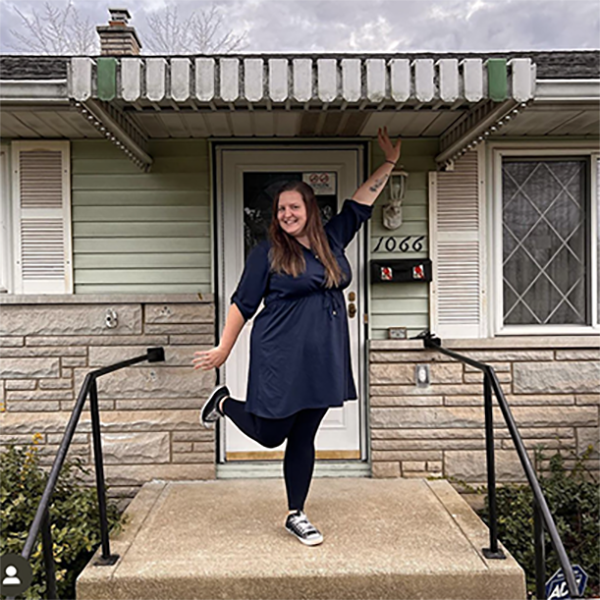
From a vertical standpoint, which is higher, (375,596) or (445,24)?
(445,24)

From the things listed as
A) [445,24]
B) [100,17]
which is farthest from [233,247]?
[445,24]

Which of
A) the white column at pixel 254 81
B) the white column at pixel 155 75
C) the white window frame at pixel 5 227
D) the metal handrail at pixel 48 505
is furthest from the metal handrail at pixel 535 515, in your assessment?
the white window frame at pixel 5 227

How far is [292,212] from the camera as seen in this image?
8.38ft

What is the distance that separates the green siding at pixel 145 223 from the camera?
11.7 ft

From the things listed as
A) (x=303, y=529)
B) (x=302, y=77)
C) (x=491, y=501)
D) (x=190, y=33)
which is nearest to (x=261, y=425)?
(x=303, y=529)

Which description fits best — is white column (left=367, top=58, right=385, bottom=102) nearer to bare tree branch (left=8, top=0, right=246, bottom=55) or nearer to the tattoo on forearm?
the tattoo on forearm

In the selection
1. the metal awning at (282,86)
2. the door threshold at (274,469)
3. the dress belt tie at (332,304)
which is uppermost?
the metal awning at (282,86)

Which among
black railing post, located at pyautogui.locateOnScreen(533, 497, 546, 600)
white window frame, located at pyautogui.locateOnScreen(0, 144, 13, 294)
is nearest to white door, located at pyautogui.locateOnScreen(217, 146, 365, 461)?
white window frame, located at pyautogui.locateOnScreen(0, 144, 13, 294)

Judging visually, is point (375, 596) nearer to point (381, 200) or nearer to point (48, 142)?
point (381, 200)

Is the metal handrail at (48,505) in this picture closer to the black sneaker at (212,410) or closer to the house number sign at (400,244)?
the black sneaker at (212,410)

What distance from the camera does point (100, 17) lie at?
41.9 ft

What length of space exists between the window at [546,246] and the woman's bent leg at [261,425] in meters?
1.78

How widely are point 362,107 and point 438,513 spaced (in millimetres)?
2160

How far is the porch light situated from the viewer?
350 cm
